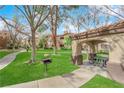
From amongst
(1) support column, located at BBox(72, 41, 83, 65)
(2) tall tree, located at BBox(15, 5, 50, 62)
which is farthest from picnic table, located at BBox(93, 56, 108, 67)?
(2) tall tree, located at BBox(15, 5, 50, 62)

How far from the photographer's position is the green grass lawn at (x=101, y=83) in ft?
15.8

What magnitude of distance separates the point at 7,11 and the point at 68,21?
266cm

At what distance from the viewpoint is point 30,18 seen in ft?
25.2

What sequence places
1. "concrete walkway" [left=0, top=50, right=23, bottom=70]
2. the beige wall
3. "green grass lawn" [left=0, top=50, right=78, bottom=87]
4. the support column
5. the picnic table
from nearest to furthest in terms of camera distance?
the beige wall → "green grass lawn" [left=0, top=50, right=78, bottom=87] → the picnic table → the support column → "concrete walkway" [left=0, top=50, right=23, bottom=70]

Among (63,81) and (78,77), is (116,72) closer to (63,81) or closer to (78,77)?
(78,77)

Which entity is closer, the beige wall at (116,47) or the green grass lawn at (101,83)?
the green grass lawn at (101,83)

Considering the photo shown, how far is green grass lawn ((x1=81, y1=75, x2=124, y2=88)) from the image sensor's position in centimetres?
482

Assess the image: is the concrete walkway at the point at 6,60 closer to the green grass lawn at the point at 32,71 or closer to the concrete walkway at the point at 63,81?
the green grass lawn at the point at 32,71

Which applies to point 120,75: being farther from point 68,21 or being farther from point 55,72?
point 68,21

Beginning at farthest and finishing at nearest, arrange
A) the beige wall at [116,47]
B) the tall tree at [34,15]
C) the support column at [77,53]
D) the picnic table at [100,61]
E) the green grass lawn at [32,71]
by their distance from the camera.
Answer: the support column at [77,53], the tall tree at [34,15], the picnic table at [100,61], the green grass lawn at [32,71], the beige wall at [116,47]

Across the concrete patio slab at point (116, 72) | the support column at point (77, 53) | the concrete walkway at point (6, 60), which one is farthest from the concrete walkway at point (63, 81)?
the concrete walkway at point (6, 60)

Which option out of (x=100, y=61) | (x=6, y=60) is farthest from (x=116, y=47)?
(x=6, y=60)

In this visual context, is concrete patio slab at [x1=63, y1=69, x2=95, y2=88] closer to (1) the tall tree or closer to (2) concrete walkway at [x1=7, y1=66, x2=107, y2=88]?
(2) concrete walkway at [x1=7, y1=66, x2=107, y2=88]
